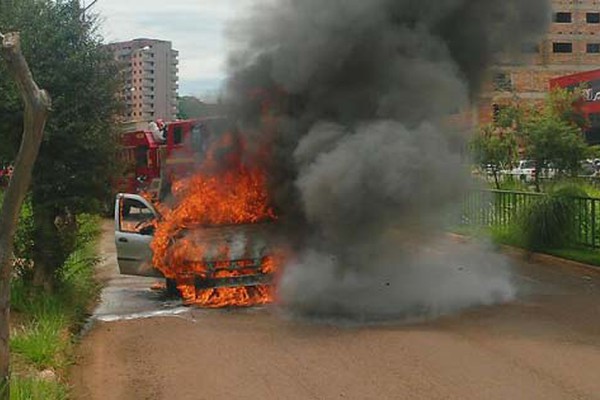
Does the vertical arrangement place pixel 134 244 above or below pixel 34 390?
above

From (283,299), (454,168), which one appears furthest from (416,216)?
(283,299)

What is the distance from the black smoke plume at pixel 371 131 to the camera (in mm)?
8398

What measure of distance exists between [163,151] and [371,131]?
1202cm

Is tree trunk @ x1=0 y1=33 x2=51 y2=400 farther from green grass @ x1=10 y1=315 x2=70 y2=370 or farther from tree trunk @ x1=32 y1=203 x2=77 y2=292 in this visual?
tree trunk @ x1=32 y1=203 x2=77 y2=292

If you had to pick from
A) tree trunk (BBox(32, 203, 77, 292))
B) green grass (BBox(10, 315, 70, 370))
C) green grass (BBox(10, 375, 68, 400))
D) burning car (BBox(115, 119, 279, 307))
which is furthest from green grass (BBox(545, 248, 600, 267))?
green grass (BBox(10, 375, 68, 400))

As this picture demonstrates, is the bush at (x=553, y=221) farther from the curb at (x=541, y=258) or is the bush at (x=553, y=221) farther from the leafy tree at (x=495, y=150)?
the leafy tree at (x=495, y=150)

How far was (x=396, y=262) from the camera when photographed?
9.23 metres

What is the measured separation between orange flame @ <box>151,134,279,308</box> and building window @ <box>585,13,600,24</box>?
6357 cm

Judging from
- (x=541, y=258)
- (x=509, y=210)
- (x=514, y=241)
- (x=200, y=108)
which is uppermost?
(x=200, y=108)

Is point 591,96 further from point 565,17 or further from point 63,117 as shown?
point 63,117

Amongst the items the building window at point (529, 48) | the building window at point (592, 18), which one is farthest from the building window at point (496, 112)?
the building window at point (592, 18)

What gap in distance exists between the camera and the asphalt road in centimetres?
565

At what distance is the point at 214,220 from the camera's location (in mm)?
9992

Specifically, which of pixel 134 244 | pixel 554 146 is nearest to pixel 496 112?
pixel 554 146
